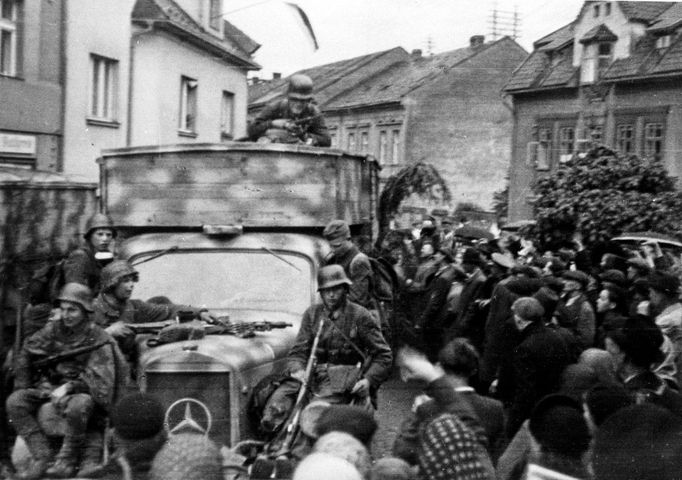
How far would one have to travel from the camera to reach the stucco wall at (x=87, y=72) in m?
19.2

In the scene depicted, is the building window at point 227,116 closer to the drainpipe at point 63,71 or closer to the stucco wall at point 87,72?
the stucco wall at point 87,72

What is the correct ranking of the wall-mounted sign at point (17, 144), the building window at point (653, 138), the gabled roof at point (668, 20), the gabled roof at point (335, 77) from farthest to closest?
the gabled roof at point (335, 77), the building window at point (653, 138), the gabled roof at point (668, 20), the wall-mounted sign at point (17, 144)

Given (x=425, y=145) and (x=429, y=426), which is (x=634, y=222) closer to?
(x=429, y=426)

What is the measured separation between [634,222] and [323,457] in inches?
571

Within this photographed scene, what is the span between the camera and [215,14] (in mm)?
27016

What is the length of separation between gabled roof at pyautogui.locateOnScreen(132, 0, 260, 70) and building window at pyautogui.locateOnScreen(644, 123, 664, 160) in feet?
34.1

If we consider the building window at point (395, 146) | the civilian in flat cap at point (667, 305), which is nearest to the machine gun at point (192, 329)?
the civilian in flat cap at point (667, 305)

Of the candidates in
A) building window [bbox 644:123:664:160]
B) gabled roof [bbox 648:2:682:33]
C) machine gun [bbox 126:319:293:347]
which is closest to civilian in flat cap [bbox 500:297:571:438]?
machine gun [bbox 126:319:293:347]

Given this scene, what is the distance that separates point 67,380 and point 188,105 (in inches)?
762

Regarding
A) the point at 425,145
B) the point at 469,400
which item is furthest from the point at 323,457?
the point at 425,145

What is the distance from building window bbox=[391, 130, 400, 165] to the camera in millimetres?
35500

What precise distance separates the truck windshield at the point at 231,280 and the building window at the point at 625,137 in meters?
21.2

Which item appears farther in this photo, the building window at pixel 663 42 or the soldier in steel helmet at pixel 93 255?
the building window at pixel 663 42

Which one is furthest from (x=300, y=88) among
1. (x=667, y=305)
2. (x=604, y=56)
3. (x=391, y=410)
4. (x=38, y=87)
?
(x=604, y=56)
